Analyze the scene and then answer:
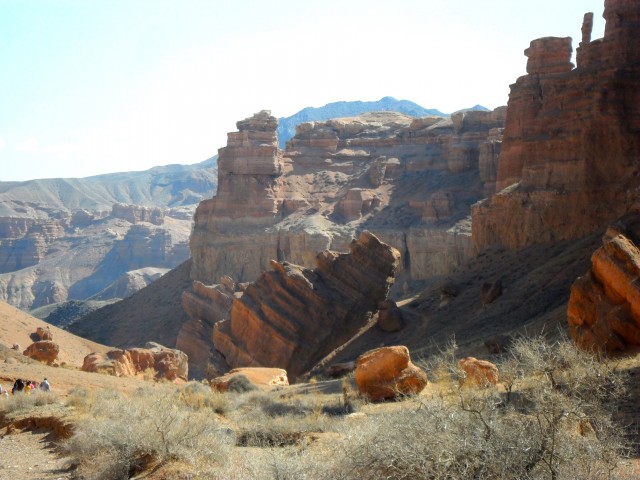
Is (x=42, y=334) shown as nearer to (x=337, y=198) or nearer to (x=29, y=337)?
(x=29, y=337)

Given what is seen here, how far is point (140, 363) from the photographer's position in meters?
34.8

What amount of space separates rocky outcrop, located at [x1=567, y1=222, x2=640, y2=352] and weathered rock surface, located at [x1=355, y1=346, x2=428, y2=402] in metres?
3.18

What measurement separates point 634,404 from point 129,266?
141635mm

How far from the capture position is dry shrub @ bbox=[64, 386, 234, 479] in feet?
37.3

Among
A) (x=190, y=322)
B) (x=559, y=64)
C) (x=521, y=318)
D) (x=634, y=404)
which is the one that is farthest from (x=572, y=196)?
(x=190, y=322)

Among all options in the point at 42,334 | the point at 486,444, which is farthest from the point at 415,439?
the point at 42,334

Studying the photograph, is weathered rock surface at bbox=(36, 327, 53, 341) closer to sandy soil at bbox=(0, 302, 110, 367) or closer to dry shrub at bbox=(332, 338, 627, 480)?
sandy soil at bbox=(0, 302, 110, 367)

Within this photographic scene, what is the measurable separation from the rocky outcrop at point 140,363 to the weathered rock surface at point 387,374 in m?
14.9

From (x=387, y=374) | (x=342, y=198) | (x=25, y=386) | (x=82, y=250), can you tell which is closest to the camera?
(x=387, y=374)

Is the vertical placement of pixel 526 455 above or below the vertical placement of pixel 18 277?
above

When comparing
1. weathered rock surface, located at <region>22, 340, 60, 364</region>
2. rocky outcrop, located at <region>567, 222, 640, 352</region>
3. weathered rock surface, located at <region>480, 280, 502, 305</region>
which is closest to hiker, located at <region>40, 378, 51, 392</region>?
weathered rock surface, located at <region>22, 340, 60, 364</region>

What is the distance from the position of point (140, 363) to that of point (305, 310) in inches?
266

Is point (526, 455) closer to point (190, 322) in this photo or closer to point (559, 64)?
point (559, 64)

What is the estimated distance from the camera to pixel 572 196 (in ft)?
112
